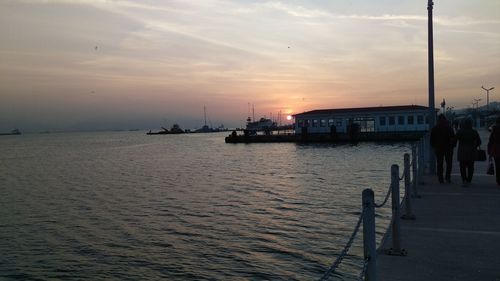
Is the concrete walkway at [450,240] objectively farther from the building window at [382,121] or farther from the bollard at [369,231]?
the building window at [382,121]

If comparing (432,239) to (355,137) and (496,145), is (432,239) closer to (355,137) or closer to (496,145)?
(496,145)

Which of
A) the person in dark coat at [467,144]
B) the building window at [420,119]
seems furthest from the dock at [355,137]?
the person in dark coat at [467,144]

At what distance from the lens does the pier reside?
4.03 metres

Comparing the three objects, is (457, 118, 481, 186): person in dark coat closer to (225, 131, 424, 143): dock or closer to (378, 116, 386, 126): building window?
(225, 131, 424, 143): dock

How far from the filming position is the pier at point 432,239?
4031 mm

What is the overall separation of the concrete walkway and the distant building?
5788 cm

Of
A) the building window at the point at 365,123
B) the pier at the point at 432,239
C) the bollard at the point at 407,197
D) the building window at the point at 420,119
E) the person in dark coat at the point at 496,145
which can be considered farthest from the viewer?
the building window at the point at 365,123

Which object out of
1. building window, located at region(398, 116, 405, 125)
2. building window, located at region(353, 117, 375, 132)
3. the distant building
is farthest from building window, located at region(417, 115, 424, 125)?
building window, located at region(353, 117, 375, 132)

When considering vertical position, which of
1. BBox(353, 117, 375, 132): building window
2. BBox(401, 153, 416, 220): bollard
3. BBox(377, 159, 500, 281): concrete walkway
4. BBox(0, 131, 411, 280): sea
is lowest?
BBox(0, 131, 411, 280): sea

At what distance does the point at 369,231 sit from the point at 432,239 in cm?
328

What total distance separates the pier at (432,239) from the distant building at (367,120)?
5833 centimetres

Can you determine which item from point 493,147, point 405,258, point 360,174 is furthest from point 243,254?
point 360,174

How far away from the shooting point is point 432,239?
21.7 feet

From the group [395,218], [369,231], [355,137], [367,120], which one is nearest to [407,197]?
[395,218]
